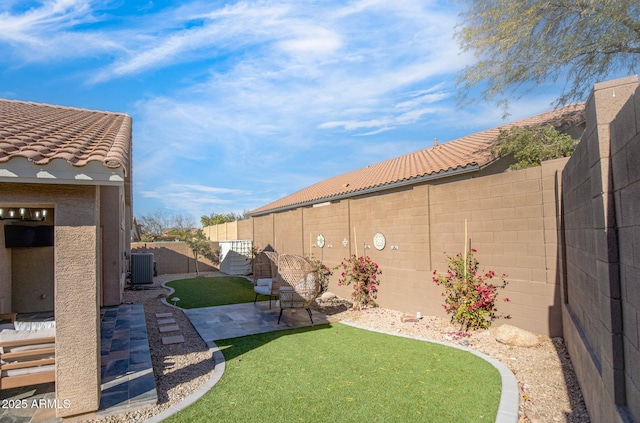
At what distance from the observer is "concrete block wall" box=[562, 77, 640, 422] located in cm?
244

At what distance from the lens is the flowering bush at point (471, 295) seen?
26.0 feet

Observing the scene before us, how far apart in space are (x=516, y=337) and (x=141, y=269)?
52.3ft

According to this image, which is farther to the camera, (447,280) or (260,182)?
(260,182)

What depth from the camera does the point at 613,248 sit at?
2.91 meters

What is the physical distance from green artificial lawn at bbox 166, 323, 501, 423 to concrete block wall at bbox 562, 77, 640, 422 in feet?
5.11

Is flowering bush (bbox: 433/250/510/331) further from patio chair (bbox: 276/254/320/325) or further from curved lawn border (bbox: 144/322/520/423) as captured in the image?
patio chair (bbox: 276/254/320/325)

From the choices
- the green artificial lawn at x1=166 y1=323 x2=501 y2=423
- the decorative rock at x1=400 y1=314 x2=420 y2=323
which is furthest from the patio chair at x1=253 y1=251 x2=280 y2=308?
the green artificial lawn at x1=166 y1=323 x2=501 y2=423

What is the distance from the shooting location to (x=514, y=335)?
7.01 meters

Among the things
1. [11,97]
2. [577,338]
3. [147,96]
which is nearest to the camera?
[577,338]

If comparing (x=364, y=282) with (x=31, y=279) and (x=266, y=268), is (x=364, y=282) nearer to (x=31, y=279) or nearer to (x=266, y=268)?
(x=266, y=268)

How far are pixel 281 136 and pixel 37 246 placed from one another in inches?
673

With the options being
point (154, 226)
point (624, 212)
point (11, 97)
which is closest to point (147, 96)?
point (11, 97)

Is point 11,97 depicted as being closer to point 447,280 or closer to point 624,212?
point 447,280

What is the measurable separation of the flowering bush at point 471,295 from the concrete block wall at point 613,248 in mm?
3488
